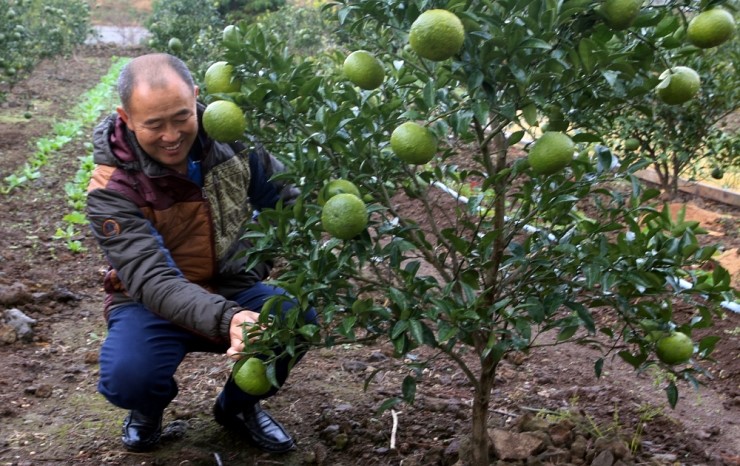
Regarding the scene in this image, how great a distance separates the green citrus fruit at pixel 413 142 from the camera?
186 centimetres

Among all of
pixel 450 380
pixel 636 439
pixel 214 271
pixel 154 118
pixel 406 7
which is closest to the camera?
pixel 406 7

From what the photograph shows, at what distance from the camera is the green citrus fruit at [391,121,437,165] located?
1859 millimetres

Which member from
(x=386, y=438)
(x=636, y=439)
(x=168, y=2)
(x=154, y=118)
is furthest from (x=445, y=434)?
(x=168, y=2)

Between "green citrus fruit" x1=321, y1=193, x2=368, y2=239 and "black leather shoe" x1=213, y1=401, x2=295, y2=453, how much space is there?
1.16m

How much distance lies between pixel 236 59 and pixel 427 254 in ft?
2.38

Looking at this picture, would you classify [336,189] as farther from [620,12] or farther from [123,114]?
[123,114]

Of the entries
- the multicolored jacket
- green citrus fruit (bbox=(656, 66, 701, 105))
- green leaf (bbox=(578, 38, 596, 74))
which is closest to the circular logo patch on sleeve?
the multicolored jacket

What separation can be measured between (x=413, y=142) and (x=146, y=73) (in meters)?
1.07

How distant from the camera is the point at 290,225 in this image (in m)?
2.15

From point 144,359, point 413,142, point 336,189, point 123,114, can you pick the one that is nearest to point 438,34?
point 413,142

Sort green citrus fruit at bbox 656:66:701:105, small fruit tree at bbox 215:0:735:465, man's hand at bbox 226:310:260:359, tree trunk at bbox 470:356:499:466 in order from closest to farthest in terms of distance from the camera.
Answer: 1. small fruit tree at bbox 215:0:735:465
2. green citrus fruit at bbox 656:66:701:105
3. man's hand at bbox 226:310:260:359
4. tree trunk at bbox 470:356:499:466

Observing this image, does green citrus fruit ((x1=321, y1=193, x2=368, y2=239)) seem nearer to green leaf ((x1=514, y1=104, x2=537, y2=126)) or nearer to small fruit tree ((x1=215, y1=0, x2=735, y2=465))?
small fruit tree ((x1=215, y1=0, x2=735, y2=465))

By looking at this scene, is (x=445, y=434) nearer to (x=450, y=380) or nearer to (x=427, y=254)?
(x=450, y=380)

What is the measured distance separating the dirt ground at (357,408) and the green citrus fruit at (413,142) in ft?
3.58
